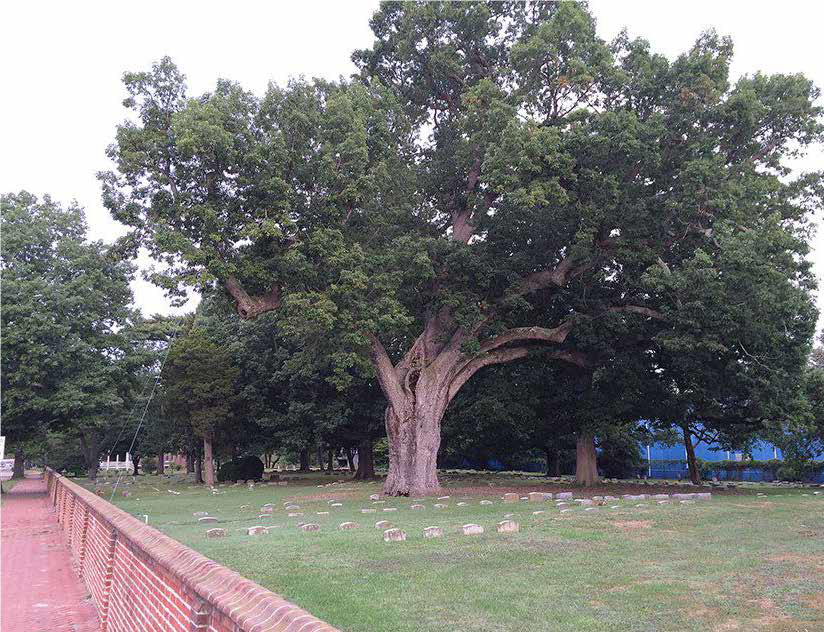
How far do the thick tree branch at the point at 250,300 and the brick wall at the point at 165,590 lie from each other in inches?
456

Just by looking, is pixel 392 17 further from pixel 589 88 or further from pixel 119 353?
pixel 119 353

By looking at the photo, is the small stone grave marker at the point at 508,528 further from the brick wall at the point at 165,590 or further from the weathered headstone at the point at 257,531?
the brick wall at the point at 165,590

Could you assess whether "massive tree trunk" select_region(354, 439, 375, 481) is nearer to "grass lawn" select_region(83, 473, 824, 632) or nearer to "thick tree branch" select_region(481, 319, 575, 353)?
"thick tree branch" select_region(481, 319, 575, 353)

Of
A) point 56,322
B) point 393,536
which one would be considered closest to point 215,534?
point 393,536

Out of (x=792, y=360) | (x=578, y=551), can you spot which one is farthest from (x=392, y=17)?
(x=578, y=551)

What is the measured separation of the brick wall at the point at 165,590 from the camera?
3.45m

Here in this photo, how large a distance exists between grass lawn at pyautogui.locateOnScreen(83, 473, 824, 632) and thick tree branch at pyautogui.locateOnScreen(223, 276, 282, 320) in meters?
7.57

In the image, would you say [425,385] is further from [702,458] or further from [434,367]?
[702,458]

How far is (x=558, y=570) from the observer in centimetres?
877

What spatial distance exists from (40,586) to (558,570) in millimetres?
8074

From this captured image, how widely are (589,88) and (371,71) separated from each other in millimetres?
9062

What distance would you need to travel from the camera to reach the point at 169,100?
21.3m

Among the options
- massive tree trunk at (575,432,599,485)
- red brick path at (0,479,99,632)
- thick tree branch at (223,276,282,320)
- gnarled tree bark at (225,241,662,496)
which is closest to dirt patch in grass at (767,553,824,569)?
red brick path at (0,479,99,632)

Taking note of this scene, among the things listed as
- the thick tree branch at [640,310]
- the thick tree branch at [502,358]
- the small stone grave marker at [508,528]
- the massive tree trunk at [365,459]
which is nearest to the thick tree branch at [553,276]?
the thick tree branch at [640,310]
